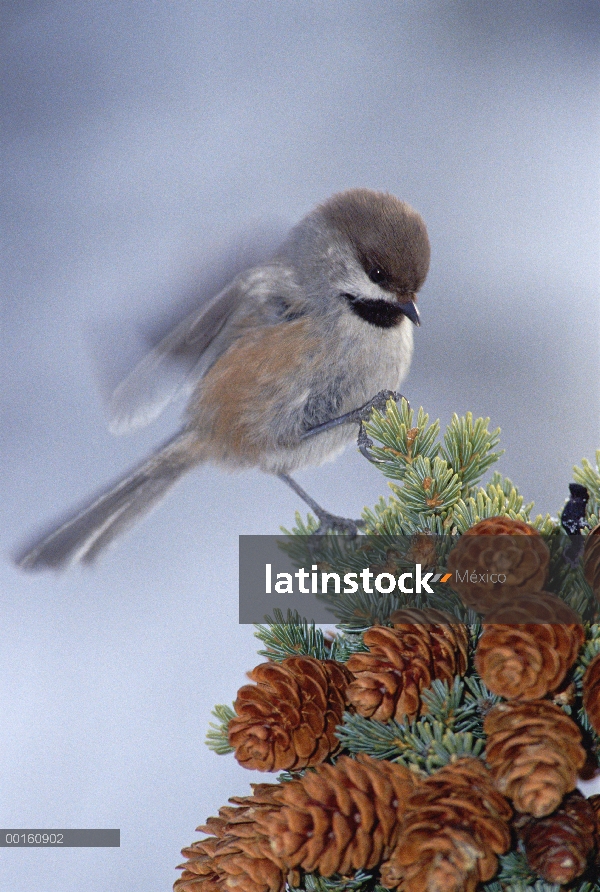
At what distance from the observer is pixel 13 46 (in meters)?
1.38

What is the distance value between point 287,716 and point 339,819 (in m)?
0.07

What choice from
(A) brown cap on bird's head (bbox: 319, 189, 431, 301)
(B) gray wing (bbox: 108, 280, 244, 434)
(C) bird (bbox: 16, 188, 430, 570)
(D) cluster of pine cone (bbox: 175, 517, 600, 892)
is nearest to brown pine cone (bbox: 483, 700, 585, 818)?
(D) cluster of pine cone (bbox: 175, 517, 600, 892)

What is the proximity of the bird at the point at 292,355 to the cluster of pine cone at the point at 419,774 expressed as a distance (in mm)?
401

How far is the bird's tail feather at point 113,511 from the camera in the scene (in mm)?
1021

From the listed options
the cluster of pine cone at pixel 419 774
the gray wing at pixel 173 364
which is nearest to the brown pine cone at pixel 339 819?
the cluster of pine cone at pixel 419 774

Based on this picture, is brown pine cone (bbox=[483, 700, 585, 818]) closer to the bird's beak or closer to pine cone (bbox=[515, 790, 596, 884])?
pine cone (bbox=[515, 790, 596, 884])

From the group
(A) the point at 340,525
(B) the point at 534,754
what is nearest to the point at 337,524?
(A) the point at 340,525

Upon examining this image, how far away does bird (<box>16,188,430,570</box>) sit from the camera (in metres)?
0.87

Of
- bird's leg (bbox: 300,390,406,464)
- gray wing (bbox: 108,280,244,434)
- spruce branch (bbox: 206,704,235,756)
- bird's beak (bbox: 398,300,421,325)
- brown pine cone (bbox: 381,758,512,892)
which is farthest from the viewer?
gray wing (bbox: 108,280,244,434)

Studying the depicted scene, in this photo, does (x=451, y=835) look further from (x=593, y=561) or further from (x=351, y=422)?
(x=351, y=422)

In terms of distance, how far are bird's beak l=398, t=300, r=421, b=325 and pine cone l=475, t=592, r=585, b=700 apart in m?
0.51

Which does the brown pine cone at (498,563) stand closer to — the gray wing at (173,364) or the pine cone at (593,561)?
the pine cone at (593,561)

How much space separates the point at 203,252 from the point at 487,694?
687 mm

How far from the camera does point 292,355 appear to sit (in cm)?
90
